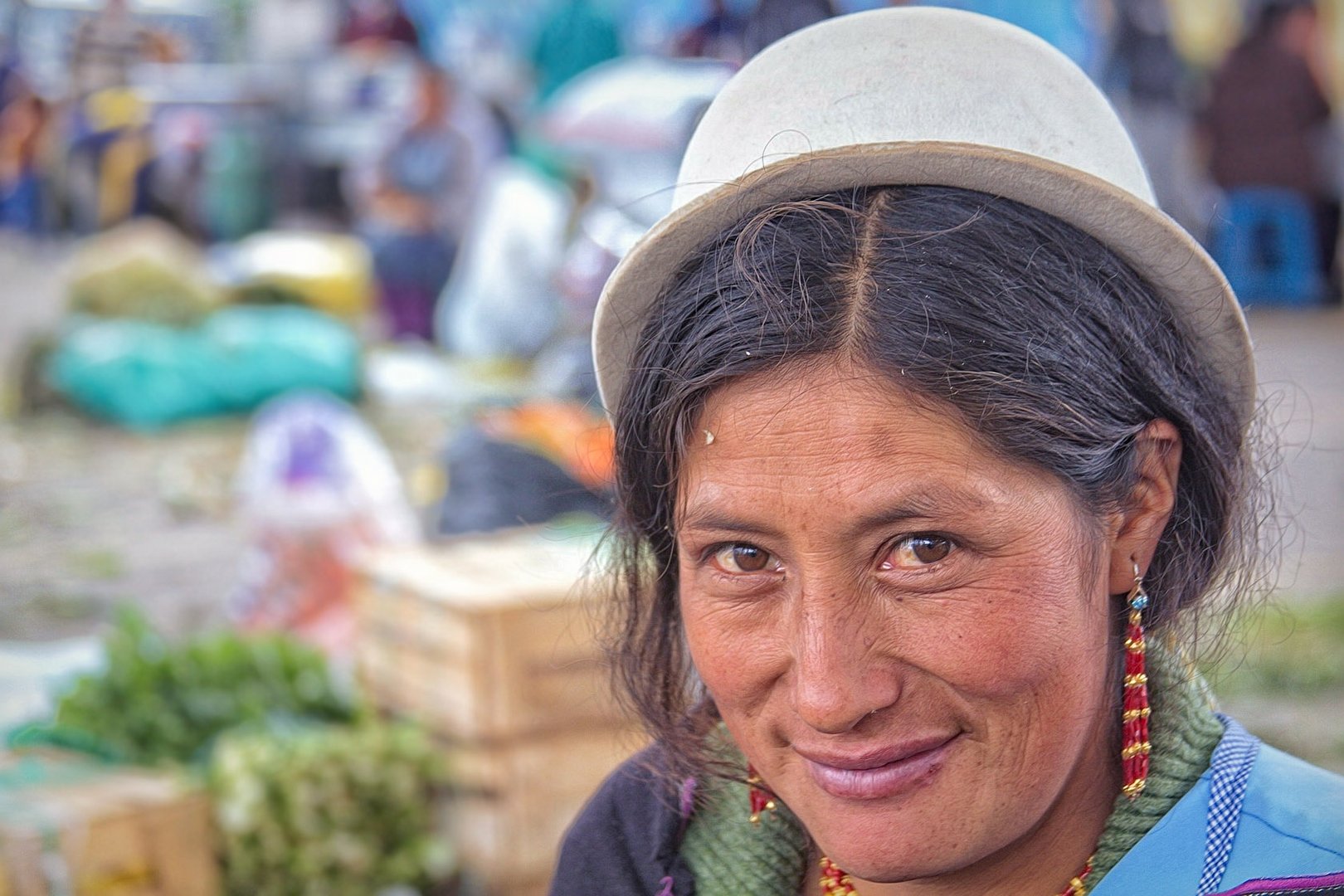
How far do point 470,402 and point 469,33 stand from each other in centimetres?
459

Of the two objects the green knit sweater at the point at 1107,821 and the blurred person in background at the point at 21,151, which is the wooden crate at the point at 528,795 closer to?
the green knit sweater at the point at 1107,821

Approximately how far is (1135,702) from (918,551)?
0.28m

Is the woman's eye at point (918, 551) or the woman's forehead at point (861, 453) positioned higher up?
the woman's forehead at point (861, 453)

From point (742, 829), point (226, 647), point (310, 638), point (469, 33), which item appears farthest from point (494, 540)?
point (469, 33)

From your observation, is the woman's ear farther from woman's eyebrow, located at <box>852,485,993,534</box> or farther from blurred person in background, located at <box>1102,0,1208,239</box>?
blurred person in background, located at <box>1102,0,1208,239</box>

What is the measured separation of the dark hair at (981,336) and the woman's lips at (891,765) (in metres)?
0.25

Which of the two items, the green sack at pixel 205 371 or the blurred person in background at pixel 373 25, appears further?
the blurred person in background at pixel 373 25

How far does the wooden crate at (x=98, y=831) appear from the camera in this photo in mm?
2865

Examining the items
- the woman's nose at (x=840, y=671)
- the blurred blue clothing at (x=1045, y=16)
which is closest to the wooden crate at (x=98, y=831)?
the woman's nose at (x=840, y=671)

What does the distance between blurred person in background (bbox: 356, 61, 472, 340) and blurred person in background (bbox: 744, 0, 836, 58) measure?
22.8ft

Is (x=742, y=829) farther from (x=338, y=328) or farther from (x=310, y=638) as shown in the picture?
(x=338, y=328)

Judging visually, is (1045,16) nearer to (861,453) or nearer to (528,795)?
(528,795)

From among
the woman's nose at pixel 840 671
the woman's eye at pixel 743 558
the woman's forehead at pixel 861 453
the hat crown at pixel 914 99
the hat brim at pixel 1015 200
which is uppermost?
the hat crown at pixel 914 99

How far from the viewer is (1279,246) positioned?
36.7 feet
